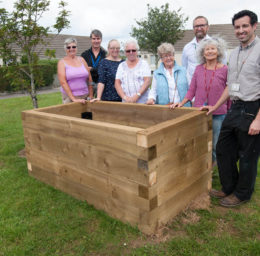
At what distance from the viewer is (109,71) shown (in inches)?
184

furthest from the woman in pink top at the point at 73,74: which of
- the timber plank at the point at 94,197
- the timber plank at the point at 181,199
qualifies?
the timber plank at the point at 181,199

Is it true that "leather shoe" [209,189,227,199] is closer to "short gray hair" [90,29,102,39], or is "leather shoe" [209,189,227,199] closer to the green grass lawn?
the green grass lawn

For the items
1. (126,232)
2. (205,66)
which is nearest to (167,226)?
(126,232)

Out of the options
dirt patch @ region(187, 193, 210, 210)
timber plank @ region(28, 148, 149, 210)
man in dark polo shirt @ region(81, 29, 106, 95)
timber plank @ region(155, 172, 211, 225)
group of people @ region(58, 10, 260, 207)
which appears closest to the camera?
timber plank @ region(28, 148, 149, 210)

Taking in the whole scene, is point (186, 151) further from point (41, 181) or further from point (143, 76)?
point (41, 181)

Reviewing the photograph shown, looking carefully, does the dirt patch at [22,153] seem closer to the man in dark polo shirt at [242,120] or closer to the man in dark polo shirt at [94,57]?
the man in dark polo shirt at [94,57]

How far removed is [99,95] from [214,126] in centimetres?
196

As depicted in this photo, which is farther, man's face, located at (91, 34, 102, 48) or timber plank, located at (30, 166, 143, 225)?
man's face, located at (91, 34, 102, 48)

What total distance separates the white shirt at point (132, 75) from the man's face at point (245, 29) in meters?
1.58

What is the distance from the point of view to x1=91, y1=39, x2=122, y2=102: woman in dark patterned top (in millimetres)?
4594

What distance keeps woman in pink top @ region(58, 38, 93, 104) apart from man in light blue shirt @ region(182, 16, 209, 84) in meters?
1.71

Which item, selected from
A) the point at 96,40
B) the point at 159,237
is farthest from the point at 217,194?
the point at 96,40

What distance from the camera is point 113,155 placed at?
283cm

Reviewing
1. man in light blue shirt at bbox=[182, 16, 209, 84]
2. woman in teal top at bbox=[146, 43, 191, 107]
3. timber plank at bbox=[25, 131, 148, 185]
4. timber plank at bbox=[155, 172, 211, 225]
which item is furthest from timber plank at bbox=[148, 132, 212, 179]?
man in light blue shirt at bbox=[182, 16, 209, 84]
